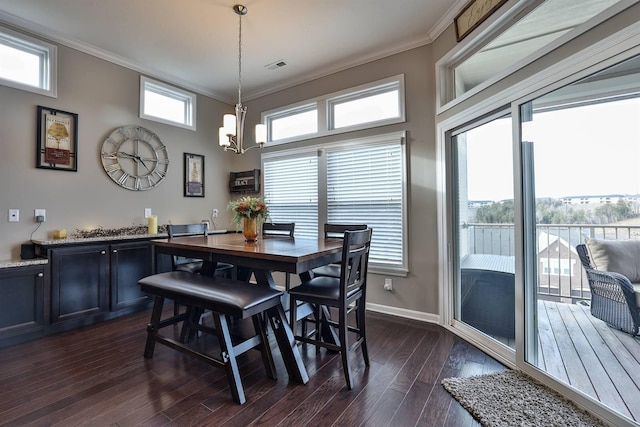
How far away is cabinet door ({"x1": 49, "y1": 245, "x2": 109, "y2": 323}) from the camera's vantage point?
281 cm

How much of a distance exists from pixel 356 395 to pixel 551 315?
4.85ft

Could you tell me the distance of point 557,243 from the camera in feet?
6.55

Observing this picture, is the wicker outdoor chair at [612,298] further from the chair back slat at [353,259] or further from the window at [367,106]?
the window at [367,106]

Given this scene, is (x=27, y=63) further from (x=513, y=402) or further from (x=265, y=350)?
(x=513, y=402)

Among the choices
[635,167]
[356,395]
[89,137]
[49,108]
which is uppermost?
[49,108]

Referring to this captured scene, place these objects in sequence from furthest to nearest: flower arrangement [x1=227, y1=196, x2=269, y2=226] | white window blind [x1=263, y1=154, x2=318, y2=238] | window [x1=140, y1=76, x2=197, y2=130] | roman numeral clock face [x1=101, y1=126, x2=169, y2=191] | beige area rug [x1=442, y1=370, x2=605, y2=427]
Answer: white window blind [x1=263, y1=154, x2=318, y2=238]
window [x1=140, y1=76, x2=197, y2=130]
roman numeral clock face [x1=101, y1=126, x2=169, y2=191]
flower arrangement [x1=227, y1=196, x2=269, y2=226]
beige area rug [x1=442, y1=370, x2=605, y2=427]

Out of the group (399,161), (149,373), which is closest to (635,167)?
(399,161)

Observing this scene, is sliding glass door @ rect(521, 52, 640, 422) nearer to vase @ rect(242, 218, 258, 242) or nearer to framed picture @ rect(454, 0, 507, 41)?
framed picture @ rect(454, 0, 507, 41)

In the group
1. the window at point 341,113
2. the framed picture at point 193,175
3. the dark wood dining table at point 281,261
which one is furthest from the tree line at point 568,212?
the framed picture at point 193,175

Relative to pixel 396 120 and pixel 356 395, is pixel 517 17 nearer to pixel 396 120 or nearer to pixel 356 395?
pixel 396 120

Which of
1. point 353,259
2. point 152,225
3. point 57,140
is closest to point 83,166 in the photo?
point 57,140

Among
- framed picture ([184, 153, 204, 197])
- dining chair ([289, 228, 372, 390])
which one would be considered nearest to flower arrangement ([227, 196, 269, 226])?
dining chair ([289, 228, 372, 390])

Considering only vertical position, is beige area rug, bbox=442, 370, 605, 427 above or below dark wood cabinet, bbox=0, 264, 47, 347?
below

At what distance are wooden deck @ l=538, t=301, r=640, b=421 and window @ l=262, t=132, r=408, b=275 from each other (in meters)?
1.42
